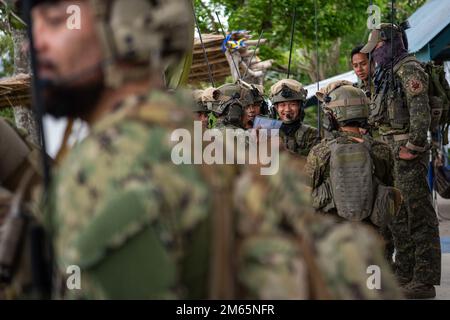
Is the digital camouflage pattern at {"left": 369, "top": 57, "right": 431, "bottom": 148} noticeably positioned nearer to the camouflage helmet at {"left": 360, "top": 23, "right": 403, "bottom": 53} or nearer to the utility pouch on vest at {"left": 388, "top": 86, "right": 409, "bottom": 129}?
the utility pouch on vest at {"left": 388, "top": 86, "right": 409, "bottom": 129}

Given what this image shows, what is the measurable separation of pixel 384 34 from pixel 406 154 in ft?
3.62

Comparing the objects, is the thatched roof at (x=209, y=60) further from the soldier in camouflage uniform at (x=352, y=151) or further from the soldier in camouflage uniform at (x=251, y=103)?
the soldier in camouflage uniform at (x=352, y=151)

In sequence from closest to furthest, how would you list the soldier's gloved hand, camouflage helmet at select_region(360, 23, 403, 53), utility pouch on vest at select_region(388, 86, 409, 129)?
the soldier's gloved hand → utility pouch on vest at select_region(388, 86, 409, 129) → camouflage helmet at select_region(360, 23, 403, 53)

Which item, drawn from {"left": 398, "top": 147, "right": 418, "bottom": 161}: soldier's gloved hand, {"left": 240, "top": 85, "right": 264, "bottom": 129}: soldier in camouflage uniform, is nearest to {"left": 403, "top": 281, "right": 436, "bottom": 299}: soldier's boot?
{"left": 398, "top": 147, "right": 418, "bottom": 161}: soldier's gloved hand

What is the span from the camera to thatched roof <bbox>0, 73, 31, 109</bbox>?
30.6 ft

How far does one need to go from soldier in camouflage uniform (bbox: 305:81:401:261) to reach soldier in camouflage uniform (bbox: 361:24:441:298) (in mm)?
685

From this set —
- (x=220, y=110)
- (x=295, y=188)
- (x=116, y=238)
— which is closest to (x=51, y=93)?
(x=116, y=238)

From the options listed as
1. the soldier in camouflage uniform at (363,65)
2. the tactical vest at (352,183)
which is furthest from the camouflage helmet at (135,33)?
the soldier in camouflage uniform at (363,65)

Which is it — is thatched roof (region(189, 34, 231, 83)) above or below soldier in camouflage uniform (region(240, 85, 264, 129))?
above

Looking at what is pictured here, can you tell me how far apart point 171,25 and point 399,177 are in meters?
6.68

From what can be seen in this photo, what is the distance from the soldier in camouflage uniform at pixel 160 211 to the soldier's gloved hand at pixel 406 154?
6413 millimetres

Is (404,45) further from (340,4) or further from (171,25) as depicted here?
(340,4)

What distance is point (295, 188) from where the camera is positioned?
74.7 inches

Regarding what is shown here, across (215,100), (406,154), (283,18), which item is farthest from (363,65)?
(283,18)
